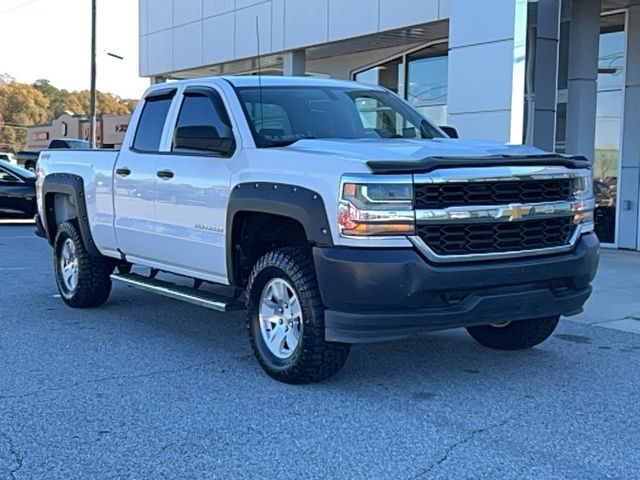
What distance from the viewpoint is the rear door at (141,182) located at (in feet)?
22.5

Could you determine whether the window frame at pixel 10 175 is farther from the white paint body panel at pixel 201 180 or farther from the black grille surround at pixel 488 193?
the black grille surround at pixel 488 193

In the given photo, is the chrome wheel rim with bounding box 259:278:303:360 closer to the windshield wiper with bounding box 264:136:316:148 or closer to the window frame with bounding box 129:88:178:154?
the windshield wiper with bounding box 264:136:316:148

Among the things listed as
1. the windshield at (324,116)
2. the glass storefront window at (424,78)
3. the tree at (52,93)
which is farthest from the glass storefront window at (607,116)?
the tree at (52,93)

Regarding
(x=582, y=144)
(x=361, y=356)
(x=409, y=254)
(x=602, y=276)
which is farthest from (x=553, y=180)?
(x=582, y=144)

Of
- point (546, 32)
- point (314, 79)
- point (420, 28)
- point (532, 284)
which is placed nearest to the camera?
point (532, 284)

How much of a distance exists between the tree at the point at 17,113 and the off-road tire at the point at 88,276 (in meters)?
106

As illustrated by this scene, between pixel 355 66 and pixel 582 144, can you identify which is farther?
pixel 355 66

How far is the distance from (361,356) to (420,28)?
1069 cm

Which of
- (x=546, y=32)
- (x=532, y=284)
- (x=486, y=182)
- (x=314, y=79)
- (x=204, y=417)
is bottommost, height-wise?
(x=204, y=417)

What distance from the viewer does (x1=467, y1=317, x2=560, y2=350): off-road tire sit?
243 inches

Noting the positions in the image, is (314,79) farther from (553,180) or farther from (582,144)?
(582,144)

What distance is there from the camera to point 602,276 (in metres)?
10.6

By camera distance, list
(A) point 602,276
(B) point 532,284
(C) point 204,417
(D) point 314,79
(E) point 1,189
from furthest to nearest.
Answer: (E) point 1,189, (A) point 602,276, (D) point 314,79, (B) point 532,284, (C) point 204,417

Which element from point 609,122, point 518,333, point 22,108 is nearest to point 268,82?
point 518,333
